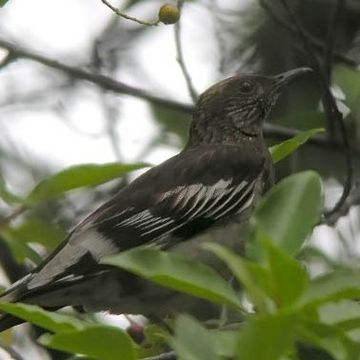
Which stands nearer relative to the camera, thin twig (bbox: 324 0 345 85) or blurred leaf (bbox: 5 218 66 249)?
blurred leaf (bbox: 5 218 66 249)

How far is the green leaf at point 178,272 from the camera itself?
2.79 metres

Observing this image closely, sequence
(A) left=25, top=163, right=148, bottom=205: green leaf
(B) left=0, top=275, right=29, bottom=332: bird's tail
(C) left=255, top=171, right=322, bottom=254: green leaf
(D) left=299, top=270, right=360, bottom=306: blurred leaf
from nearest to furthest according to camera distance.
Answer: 1. (D) left=299, top=270, right=360, bottom=306: blurred leaf
2. (C) left=255, top=171, right=322, bottom=254: green leaf
3. (A) left=25, top=163, right=148, bottom=205: green leaf
4. (B) left=0, top=275, right=29, bottom=332: bird's tail

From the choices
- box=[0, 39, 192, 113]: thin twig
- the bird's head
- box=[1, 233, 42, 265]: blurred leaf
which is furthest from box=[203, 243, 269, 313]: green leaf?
the bird's head

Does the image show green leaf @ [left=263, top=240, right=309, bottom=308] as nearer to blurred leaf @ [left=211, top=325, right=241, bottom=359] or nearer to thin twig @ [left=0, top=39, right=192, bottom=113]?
blurred leaf @ [left=211, top=325, right=241, bottom=359]

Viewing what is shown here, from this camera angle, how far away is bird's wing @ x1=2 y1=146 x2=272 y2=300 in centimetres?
477

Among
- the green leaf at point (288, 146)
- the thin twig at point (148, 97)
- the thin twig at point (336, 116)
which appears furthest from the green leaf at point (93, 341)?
the thin twig at point (148, 97)

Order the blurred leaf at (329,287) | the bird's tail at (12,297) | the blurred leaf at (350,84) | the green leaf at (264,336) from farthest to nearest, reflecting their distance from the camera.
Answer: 1. the blurred leaf at (350,84)
2. the bird's tail at (12,297)
3. the blurred leaf at (329,287)
4. the green leaf at (264,336)

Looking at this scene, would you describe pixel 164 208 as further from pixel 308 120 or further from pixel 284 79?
pixel 308 120

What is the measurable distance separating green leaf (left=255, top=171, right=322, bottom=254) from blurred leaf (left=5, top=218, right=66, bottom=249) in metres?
1.75

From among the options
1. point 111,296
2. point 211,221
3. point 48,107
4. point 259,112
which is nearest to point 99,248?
point 111,296

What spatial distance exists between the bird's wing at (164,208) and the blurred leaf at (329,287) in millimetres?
2106

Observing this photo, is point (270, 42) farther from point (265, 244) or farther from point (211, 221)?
point (265, 244)

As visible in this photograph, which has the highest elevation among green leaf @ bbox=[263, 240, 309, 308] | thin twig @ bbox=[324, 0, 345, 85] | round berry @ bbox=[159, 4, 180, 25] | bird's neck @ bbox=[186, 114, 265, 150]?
round berry @ bbox=[159, 4, 180, 25]

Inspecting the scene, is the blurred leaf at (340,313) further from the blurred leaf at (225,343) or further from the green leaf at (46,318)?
the green leaf at (46,318)
